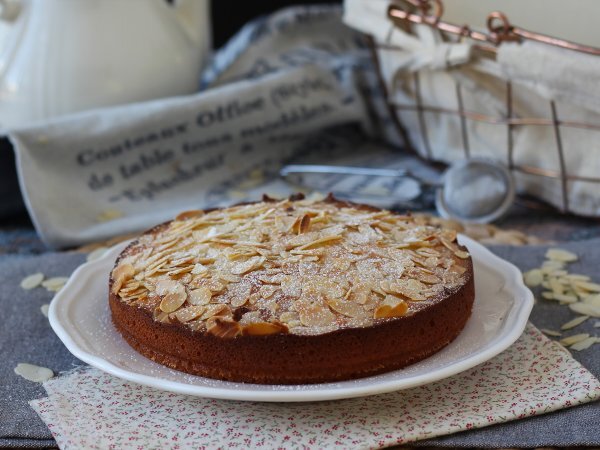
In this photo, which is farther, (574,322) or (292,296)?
(574,322)

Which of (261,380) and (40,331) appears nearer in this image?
(261,380)

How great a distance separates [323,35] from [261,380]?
985mm

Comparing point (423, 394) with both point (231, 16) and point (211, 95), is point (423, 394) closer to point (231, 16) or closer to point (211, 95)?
point (211, 95)

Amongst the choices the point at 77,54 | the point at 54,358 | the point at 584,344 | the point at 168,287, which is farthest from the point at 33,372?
the point at 77,54

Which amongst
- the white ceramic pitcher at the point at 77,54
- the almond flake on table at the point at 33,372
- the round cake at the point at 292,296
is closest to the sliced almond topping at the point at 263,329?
the round cake at the point at 292,296

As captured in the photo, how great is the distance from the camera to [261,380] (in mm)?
625

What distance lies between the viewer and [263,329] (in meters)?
0.62

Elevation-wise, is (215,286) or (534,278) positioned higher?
(215,286)

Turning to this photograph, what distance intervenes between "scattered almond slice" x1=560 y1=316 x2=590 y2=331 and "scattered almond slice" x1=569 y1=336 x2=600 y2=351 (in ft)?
0.10

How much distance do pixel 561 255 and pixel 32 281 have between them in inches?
24.2

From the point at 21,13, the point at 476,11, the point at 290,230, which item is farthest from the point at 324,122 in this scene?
the point at 290,230

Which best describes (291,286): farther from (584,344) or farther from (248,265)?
(584,344)

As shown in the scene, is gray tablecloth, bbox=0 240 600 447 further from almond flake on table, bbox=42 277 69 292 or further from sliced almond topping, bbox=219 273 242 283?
sliced almond topping, bbox=219 273 242 283

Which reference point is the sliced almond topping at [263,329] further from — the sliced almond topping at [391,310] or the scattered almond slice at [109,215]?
the scattered almond slice at [109,215]
